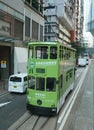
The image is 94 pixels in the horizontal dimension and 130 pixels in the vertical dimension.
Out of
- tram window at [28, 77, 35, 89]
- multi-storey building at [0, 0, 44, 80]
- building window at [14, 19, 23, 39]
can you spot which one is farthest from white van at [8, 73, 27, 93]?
building window at [14, 19, 23, 39]

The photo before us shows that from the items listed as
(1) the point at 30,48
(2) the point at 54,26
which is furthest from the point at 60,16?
(1) the point at 30,48

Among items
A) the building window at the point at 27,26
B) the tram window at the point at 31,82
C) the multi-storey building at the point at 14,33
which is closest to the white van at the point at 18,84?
the multi-storey building at the point at 14,33

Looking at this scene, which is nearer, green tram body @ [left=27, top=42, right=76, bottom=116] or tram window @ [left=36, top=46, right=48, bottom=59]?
green tram body @ [left=27, top=42, right=76, bottom=116]

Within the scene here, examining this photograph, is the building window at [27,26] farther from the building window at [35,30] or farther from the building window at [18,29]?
the building window at [35,30]

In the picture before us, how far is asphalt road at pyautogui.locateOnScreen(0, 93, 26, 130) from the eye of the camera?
13.2 metres

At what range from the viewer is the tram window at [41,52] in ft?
46.6

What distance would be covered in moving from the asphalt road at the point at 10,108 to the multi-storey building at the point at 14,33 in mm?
5779

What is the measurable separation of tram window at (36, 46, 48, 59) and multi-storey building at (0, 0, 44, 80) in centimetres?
1112

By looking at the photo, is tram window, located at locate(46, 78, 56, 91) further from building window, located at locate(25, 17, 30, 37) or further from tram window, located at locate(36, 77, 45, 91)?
building window, located at locate(25, 17, 30, 37)

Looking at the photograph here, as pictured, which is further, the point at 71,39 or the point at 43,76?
the point at 71,39

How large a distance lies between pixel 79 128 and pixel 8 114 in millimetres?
4278

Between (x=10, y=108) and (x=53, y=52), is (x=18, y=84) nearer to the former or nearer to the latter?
(x=10, y=108)

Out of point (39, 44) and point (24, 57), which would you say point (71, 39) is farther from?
point (39, 44)

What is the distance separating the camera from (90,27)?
105 m
